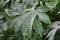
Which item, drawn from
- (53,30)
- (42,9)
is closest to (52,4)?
(42,9)

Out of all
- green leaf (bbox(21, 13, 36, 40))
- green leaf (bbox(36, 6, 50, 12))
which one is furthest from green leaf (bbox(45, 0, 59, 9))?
green leaf (bbox(21, 13, 36, 40))

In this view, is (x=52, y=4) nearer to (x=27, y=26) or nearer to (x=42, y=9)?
(x=42, y=9)

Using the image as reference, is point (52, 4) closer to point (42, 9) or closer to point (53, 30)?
point (42, 9)

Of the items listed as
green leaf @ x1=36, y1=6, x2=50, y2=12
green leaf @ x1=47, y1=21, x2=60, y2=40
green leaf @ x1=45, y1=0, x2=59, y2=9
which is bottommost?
green leaf @ x1=47, y1=21, x2=60, y2=40

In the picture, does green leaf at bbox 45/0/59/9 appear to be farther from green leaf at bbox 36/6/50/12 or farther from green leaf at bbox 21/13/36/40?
green leaf at bbox 21/13/36/40

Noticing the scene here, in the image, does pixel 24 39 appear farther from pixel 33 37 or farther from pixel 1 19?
pixel 1 19

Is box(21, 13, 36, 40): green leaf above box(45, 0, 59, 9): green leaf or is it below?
below

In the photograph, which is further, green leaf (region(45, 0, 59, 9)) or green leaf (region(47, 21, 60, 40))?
green leaf (region(45, 0, 59, 9))

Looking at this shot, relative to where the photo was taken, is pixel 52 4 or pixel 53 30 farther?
pixel 52 4

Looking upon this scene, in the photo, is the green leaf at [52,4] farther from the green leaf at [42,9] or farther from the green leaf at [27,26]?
the green leaf at [27,26]

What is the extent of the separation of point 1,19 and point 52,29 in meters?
0.36

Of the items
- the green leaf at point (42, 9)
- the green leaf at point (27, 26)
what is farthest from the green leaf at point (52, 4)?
the green leaf at point (27, 26)

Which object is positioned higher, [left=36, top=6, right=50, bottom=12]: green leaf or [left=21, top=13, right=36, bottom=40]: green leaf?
[left=36, top=6, right=50, bottom=12]: green leaf

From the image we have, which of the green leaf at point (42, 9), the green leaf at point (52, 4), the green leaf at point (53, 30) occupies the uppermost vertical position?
the green leaf at point (52, 4)
